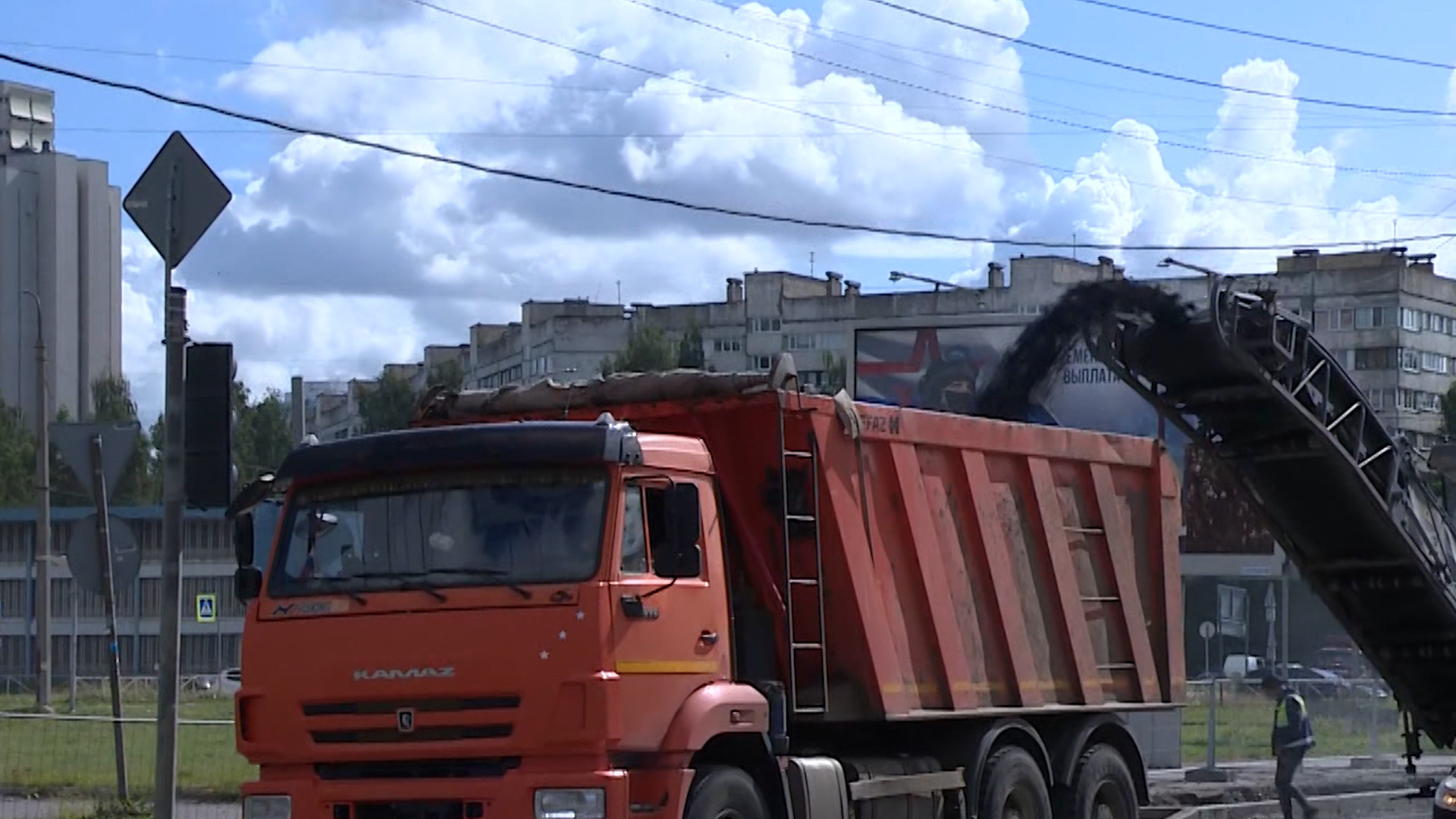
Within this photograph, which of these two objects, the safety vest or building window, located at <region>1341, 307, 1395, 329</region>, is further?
building window, located at <region>1341, 307, 1395, 329</region>

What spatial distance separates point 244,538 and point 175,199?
6.74 feet

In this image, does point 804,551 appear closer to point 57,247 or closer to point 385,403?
point 385,403

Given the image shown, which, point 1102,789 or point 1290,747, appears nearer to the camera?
point 1102,789

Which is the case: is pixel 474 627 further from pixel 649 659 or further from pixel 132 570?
pixel 132 570

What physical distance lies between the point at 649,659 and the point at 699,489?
1.18m

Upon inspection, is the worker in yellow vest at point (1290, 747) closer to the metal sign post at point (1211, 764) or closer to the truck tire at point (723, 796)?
the metal sign post at point (1211, 764)

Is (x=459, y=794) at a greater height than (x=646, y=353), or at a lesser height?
lesser

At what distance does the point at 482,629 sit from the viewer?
1062 centimetres

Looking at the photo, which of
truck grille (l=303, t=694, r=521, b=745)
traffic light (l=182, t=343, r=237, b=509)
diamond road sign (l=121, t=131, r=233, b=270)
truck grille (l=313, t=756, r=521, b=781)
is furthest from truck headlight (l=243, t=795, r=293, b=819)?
diamond road sign (l=121, t=131, r=233, b=270)

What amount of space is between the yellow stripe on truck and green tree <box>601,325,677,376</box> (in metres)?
69.9

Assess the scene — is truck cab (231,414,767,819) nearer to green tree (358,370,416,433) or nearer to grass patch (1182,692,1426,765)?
grass patch (1182,692,1426,765)

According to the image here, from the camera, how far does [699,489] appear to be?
11609mm

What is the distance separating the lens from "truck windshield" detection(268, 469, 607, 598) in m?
10.8

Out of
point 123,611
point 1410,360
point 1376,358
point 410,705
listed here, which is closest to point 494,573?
point 410,705
